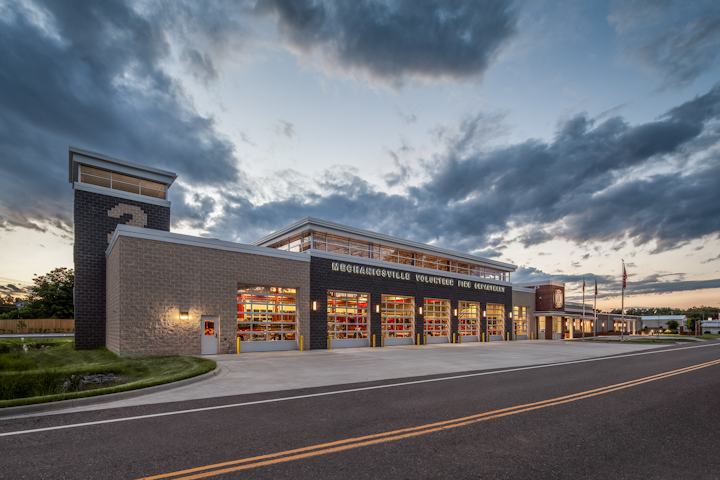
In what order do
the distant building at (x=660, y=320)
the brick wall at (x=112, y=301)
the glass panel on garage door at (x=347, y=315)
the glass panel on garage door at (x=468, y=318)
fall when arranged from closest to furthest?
the brick wall at (x=112, y=301) → the glass panel on garage door at (x=347, y=315) → the glass panel on garage door at (x=468, y=318) → the distant building at (x=660, y=320)

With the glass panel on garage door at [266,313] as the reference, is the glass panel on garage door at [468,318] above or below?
below

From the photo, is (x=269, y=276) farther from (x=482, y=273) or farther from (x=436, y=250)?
(x=482, y=273)

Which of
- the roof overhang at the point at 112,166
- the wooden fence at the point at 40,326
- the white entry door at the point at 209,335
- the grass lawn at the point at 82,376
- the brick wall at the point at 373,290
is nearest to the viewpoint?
the grass lawn at the point at 82,376

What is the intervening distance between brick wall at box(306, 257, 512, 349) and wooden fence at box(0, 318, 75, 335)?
37635mm

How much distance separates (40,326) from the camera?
44.6 meters

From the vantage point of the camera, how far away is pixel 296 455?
214 inches

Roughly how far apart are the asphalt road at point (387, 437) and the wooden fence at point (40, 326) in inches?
1901

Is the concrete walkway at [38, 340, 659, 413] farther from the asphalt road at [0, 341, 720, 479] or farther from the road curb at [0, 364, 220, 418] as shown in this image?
the asphalt road at [0, 341, 720, 479]

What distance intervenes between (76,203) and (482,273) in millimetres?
35839

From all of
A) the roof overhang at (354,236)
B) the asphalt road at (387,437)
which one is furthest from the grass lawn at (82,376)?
the roof overhang at (354,236)

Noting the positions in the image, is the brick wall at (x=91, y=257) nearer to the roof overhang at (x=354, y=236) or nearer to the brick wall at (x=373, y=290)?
the roof overhang at (x=354, y=236)

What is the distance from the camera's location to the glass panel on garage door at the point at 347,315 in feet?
86.7

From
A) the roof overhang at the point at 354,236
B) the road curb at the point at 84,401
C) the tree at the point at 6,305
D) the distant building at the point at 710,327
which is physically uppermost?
the roof overhang at the point at 354,236

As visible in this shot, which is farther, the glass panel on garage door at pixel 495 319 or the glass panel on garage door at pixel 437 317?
the glass panel on garage door at pixel 495 319
